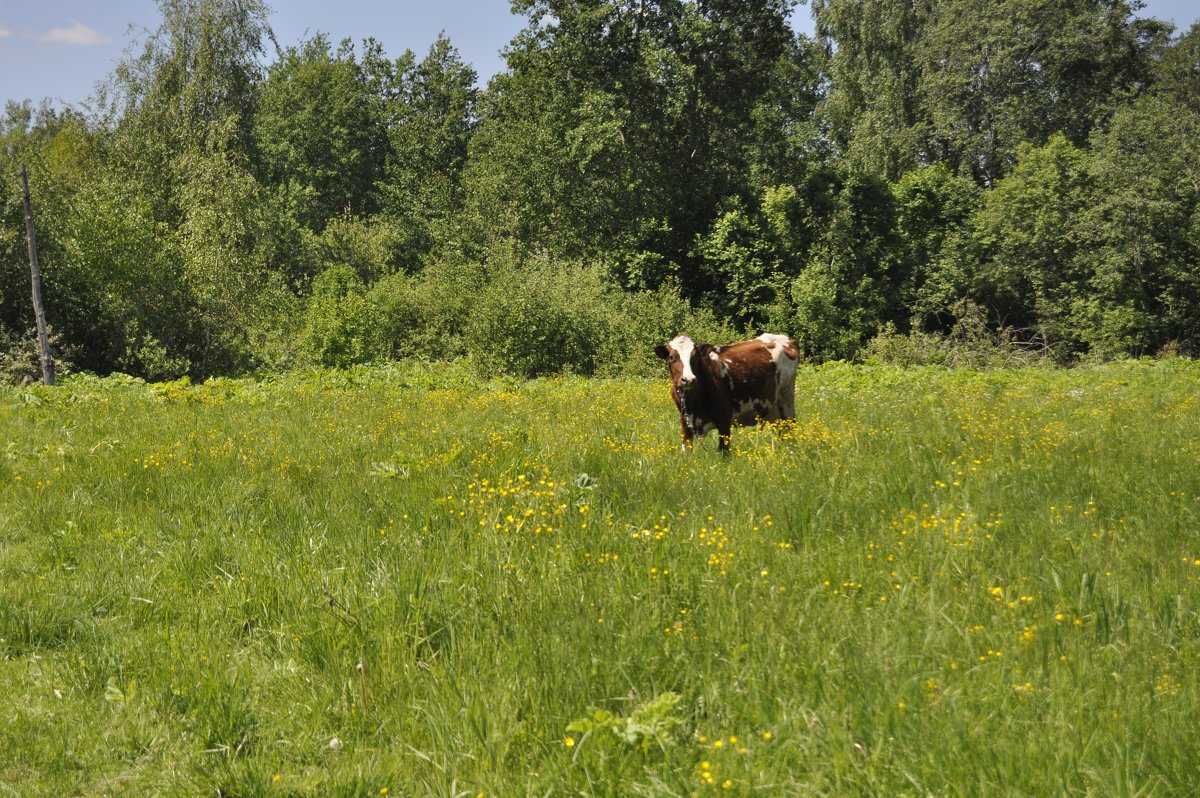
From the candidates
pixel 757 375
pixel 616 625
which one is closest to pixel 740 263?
pixel 757 375

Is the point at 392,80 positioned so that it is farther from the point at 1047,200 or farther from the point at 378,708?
the point at 378,708

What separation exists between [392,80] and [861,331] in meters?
38.9

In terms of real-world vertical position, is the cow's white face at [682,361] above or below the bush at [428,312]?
below

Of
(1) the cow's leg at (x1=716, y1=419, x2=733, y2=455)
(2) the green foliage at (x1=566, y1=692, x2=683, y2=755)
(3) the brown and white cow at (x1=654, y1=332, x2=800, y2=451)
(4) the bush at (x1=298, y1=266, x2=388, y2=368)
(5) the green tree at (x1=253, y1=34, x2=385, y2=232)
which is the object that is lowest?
(2) the green foliage at (x1=566, y1=692, x2=683, y2=755)

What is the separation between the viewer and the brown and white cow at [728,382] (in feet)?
31.2

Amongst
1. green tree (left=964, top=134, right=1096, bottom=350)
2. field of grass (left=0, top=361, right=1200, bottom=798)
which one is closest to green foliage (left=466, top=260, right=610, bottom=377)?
field of grass (left=0, top=361, right=1200, bottom=798)

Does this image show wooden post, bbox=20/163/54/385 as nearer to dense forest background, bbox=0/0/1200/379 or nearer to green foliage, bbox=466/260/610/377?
dense forest background, bbox=0/0/1200/379

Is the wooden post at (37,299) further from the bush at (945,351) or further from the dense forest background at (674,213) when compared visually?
the bush at (945,351)

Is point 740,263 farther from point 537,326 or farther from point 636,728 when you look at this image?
point 636,728

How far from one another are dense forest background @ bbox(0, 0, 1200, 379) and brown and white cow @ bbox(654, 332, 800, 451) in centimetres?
1369

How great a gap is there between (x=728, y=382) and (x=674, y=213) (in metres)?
24.5

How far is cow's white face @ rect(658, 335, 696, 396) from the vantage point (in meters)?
9.08

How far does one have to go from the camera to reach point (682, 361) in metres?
9.40

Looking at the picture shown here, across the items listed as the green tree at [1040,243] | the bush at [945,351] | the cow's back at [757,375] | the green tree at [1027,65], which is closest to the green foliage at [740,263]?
the bush at [945,351]
